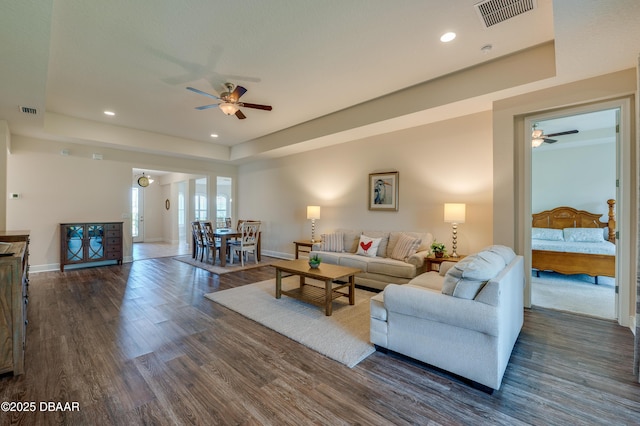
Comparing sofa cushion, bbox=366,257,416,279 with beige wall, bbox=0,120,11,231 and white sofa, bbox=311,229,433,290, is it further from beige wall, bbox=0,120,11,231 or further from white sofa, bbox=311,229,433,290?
beige wall, bbox=0,120,11,231

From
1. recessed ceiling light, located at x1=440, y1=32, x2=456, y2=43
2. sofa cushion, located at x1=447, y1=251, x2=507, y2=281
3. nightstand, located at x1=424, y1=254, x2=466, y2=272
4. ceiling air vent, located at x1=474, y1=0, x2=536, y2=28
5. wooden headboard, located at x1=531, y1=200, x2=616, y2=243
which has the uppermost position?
recessed ceiling light, located at x1=440, y1=32, x2=456, y2=43

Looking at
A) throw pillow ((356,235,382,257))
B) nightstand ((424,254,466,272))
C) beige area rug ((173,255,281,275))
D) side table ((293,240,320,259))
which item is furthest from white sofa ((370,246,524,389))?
beige area rug ((173,255,281,275))

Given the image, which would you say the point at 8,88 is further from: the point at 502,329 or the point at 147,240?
the point at 147,240

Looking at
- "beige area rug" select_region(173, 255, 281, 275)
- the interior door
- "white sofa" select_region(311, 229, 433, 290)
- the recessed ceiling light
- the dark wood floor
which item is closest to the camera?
the dark wood floor

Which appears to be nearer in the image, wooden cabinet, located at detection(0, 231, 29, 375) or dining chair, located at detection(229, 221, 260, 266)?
wooden cabinet, located at detection(0, 231, 29, 375)

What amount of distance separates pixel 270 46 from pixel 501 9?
225 centimetres

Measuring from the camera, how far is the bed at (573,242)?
4.57 m

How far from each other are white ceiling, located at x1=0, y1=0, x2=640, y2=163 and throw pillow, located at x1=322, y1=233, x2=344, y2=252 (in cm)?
247

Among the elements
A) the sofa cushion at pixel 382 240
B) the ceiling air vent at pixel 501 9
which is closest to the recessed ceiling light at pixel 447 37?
the ceiling air vent at pixel 501 9

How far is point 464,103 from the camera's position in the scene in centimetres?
378

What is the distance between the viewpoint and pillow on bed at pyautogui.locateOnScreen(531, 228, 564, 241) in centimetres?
559

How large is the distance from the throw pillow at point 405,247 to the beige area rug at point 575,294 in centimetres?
173

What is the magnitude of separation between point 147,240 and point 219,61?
9.83 m

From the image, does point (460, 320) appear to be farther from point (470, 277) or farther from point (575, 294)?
point (575, 294)
